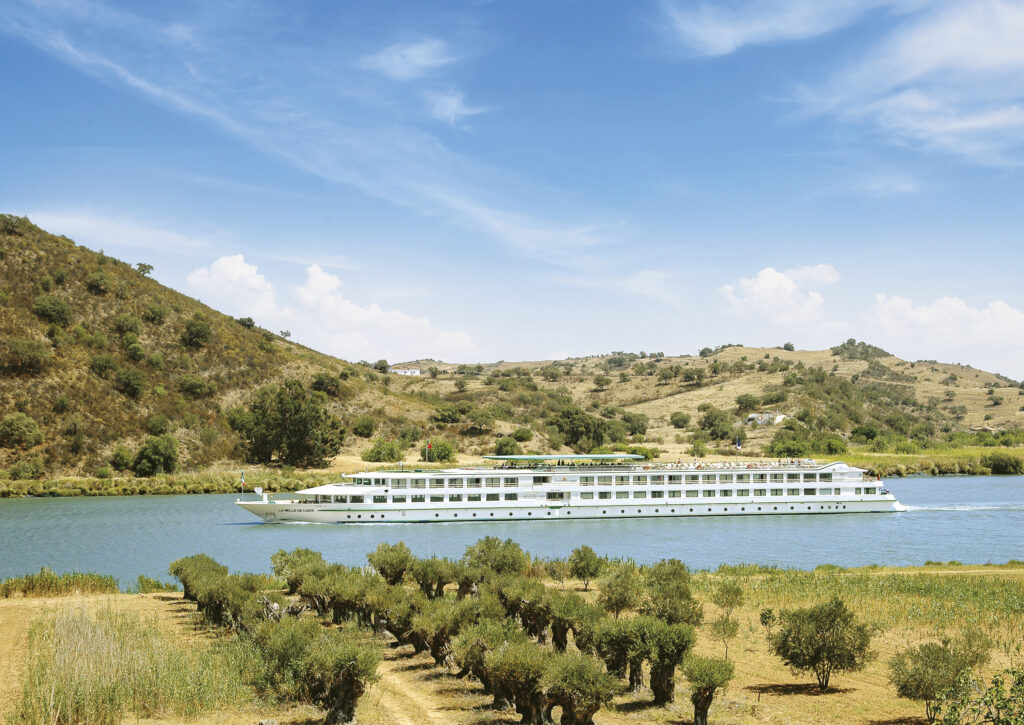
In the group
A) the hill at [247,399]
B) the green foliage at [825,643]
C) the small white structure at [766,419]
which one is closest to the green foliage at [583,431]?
the hill at [247,399]

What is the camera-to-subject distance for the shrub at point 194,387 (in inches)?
4284

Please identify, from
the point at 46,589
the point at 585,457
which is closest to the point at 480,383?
the point at 585,457

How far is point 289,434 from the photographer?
318ft

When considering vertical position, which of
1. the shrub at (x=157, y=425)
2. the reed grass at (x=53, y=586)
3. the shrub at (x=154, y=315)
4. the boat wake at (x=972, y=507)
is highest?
the shrub at (x=154, y=315)

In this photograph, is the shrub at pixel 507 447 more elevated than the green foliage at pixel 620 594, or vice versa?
the shrub at pixel 507 447

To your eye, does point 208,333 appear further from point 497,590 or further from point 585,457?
point 497,590

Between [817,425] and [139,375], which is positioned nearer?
[139,375]

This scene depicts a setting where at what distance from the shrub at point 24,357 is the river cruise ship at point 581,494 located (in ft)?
145

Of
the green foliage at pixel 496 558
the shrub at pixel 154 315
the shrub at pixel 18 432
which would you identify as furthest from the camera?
the shrub at pixel 154 315

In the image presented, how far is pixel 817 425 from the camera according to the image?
13975cm

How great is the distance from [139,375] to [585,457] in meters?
62.1

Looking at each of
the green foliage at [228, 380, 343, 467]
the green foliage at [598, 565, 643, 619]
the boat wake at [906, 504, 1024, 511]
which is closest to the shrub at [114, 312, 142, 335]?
the green foliage at [228, 380, 343, 467]

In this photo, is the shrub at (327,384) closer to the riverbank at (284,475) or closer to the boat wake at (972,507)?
the riverbank at (284,475)

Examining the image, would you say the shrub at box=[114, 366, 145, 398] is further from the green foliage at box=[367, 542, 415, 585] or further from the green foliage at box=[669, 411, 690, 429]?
the green foliage at box=[669, 411, 690, 429]
